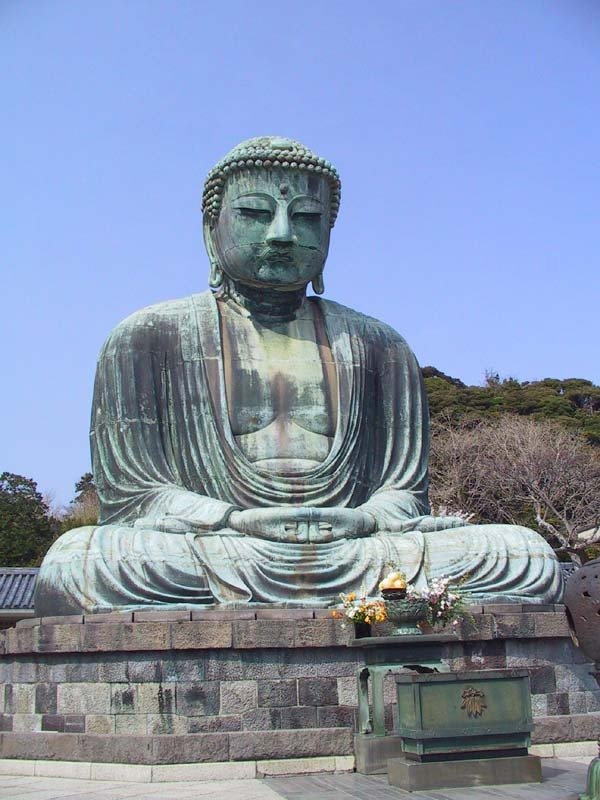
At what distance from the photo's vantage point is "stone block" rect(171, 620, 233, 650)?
24.3ft

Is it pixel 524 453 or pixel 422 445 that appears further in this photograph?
pixel 524 453

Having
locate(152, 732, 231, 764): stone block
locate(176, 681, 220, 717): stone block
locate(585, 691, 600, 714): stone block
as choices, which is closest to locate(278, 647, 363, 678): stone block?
locate(176, 681, 220, 717): stone block

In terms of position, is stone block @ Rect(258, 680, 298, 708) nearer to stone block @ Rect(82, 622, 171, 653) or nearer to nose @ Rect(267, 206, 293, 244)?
stone block @ Rect(82, 622, 171, 653)

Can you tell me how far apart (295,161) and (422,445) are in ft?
10.4

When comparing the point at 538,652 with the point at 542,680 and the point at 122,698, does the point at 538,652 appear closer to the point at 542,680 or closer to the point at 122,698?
the point at 542,680

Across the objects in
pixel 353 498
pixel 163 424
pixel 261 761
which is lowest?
pixel 261 761

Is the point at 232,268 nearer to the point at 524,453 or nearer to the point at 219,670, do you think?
the point at 219,670

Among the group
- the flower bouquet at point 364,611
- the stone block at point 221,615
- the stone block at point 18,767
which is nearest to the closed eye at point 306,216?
the stone block at point 221,615

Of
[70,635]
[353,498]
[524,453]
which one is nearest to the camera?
[70,635]

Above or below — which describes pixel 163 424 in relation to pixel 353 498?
above

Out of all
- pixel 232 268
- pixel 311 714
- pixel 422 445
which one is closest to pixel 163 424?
pixel 232 268

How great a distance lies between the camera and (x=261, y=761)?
23.6 feet

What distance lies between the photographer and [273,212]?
10.3 metres

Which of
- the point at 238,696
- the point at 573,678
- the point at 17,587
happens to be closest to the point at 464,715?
the point at 238,696
